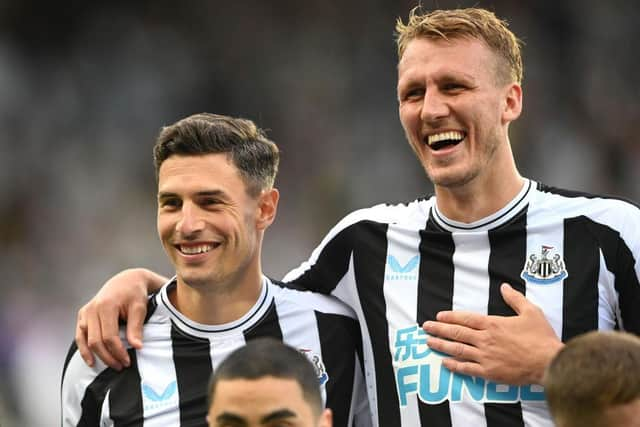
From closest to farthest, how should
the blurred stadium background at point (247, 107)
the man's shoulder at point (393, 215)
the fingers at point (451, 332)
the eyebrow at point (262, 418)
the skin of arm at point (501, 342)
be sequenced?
the eyebrow at point (262, 418)
the skin of arm at point (501, 342)
the fingers at point (451, 332)
the man's shoulder at point (393, 215)
the blurred stadium background at point (247, 107)

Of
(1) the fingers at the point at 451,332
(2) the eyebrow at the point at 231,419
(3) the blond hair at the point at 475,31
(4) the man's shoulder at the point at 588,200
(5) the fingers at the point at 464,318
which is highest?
(3) the blond hair at the point at 475,31

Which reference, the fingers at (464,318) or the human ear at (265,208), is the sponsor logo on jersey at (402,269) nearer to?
the fingers at (464,318)

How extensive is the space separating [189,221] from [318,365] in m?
0.65

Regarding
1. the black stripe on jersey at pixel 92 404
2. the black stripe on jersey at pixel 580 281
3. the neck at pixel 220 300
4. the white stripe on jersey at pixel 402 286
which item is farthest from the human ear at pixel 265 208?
the black stripe on jersey at pixel 580 281

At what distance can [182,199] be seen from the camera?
10.3 ft

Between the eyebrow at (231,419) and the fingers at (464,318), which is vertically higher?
the fingers at (464,318)

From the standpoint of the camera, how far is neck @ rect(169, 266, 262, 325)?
10.5 feet

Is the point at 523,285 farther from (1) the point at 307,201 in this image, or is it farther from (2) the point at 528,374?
(1) the point at 307,201

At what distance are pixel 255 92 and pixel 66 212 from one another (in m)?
A: 1.88

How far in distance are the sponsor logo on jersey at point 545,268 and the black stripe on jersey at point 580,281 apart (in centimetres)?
2

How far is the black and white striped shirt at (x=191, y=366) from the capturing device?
3.14 metres

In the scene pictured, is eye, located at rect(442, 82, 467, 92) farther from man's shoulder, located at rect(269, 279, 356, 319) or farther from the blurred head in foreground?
the blurred head in foreground

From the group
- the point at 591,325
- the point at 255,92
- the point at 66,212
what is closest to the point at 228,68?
the point at 255,92

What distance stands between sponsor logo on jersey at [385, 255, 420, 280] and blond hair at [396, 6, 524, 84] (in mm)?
676
